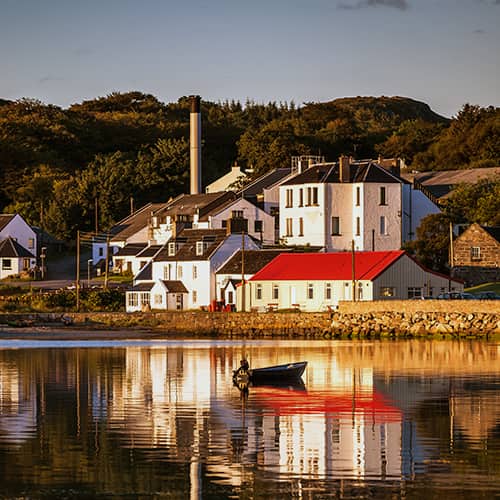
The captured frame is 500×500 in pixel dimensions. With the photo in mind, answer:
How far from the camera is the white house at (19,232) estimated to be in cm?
10425

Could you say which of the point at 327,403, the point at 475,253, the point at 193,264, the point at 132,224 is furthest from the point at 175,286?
the point at 327,403

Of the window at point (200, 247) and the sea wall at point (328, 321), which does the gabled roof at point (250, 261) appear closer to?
the window at point (200, 247)

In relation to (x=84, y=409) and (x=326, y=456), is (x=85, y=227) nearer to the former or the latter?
(x=84, y=409)

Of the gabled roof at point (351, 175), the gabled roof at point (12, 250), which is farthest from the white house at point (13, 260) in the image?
the gabled roof at point (351, 175)

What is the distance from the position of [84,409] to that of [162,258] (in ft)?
175

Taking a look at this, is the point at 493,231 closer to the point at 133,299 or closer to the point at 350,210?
the point at 350,210

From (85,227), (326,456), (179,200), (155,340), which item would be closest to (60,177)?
(85,227)

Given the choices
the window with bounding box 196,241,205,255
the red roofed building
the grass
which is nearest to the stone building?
the grass

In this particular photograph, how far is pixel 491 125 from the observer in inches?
5037

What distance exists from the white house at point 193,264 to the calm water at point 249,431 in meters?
31.9

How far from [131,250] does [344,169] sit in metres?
17.9

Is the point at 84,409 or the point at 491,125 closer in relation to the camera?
the point at 84,409

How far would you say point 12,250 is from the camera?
329ft

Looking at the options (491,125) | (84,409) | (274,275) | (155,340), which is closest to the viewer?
(84,409)
